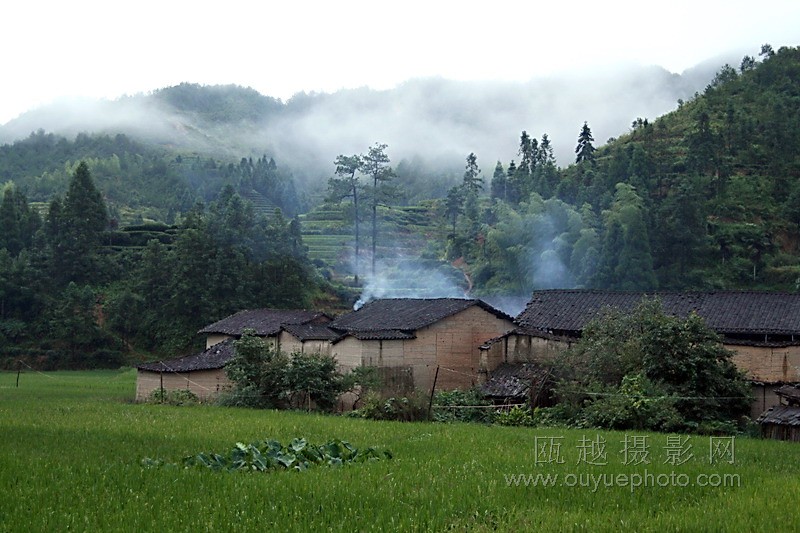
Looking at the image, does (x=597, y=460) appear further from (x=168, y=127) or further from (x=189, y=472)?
(x=168, y=127)

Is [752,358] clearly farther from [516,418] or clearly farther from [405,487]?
[405,487]

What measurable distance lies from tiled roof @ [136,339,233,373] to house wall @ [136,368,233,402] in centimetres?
20

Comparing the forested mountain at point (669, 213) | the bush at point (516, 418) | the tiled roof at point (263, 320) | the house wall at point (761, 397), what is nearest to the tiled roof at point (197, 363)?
the tiled roof at point (263, 320)

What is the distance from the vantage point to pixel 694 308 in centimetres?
2747

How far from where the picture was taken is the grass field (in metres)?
8.02

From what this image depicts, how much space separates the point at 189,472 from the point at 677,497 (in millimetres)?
5919

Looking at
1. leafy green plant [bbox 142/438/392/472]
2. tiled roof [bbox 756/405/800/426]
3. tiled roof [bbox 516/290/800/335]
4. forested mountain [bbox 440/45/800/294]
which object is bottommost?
tiled roof [bbox 756/405/800/426]

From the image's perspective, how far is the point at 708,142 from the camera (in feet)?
181

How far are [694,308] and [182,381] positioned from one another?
61.2 feet

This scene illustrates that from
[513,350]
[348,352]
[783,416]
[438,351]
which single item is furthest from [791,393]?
[348,352]

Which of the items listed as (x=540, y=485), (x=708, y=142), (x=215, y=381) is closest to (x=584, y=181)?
(x=708, y=142)

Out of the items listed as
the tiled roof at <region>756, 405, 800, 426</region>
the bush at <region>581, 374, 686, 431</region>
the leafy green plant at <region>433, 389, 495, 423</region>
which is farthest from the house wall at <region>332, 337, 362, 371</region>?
the tiled roof at <region>756, 405, 800, 426</region>

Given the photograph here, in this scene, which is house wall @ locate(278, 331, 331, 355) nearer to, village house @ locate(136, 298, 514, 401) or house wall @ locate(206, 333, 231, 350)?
village house @ locate(136, 298, 514, 401)

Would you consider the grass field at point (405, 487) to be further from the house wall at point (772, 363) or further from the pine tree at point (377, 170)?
the pine tree at point (377, 170)
